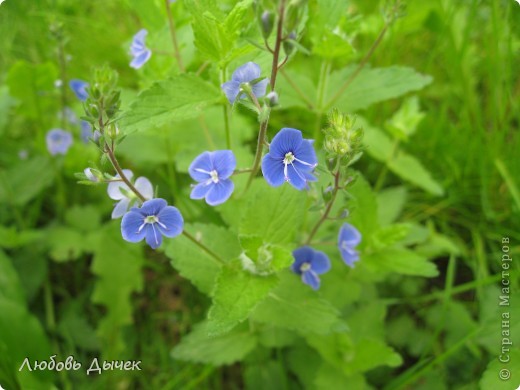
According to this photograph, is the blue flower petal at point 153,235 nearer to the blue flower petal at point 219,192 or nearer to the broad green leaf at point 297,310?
the blue flower petal at point 219,192

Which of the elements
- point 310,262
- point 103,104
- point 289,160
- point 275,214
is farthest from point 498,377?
point 103,104

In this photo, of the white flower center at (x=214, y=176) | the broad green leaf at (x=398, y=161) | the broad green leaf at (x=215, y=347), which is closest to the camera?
the white flower center at (x=214, y=176)

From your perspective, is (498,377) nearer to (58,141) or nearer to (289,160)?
(289,160)

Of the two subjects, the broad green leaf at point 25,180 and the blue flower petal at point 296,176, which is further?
the broad green leaf at point 25,180

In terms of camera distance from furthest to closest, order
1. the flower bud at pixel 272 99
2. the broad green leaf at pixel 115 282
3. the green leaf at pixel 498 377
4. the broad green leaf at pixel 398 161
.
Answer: the broad green leaf at pixel 398 161
the broad green leaf at pixel 115 282
the green leaf at pixel 498 377
the flower bud at pixel 272 99

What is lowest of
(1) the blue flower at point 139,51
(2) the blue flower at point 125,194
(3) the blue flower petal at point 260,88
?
(2) the blue flower at point 125,194

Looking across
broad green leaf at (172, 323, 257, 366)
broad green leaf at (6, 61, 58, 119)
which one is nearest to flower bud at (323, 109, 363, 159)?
broad green leaf at (172, 323, 257, 366)

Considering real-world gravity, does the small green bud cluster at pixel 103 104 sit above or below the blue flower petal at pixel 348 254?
above

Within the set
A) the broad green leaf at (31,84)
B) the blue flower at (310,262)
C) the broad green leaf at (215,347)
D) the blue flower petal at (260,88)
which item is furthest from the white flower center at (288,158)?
the broad green leaf at (31,84)
